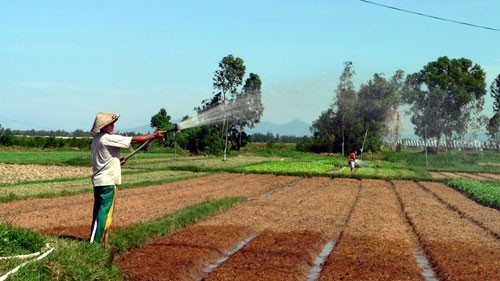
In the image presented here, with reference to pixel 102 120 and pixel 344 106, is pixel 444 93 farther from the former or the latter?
pixel 102 120

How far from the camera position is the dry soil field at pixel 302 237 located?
26.6ft

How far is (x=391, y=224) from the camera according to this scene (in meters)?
13.5

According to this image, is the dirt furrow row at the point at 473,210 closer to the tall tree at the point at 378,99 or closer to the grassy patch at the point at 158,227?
the grassy patch at the point at 158,227

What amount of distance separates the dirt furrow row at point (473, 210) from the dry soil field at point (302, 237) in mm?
41

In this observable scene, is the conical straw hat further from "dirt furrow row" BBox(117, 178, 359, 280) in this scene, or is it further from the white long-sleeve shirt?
"dirt furrow row" BBox(117, 178, 359, 280)

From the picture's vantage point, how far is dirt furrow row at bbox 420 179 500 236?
14.1 meters

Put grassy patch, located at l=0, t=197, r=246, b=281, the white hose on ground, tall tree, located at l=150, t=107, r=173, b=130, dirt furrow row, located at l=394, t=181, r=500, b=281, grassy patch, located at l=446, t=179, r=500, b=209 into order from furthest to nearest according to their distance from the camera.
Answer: tall tree, located at l=150, t=107, r=173, b=130, grassy patch, located at l=446, t=179, r=500, b=209, dirt furrow row, located at l=394, t=181, r=500, b=281, grassy patch, located at l=0, t=197, r=246, b=281, the white hose on ground

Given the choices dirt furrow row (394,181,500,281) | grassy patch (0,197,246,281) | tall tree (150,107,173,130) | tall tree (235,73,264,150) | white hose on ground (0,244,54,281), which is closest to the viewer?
white hose on ground (0,244,54,281)

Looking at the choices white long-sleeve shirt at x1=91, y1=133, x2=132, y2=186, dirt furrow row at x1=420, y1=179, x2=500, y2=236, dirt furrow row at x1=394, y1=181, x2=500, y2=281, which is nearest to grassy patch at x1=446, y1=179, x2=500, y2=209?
dirt furrow row at x1=420, y1=179, x2=500, y2=236

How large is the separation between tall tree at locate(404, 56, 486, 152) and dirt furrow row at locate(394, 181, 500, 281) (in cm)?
6620

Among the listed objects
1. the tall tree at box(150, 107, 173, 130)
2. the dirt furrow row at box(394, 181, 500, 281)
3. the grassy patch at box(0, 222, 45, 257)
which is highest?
the tall tree at box(150, 107, 173, 130)

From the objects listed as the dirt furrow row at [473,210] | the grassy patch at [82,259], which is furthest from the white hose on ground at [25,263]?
the dirt furrow row at [473,210]

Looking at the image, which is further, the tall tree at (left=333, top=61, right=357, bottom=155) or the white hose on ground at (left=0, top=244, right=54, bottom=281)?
the tall tree at (left=333, top=61, right=357, bottom=155)

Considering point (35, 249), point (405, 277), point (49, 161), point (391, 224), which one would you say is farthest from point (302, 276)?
point (49, 161)
